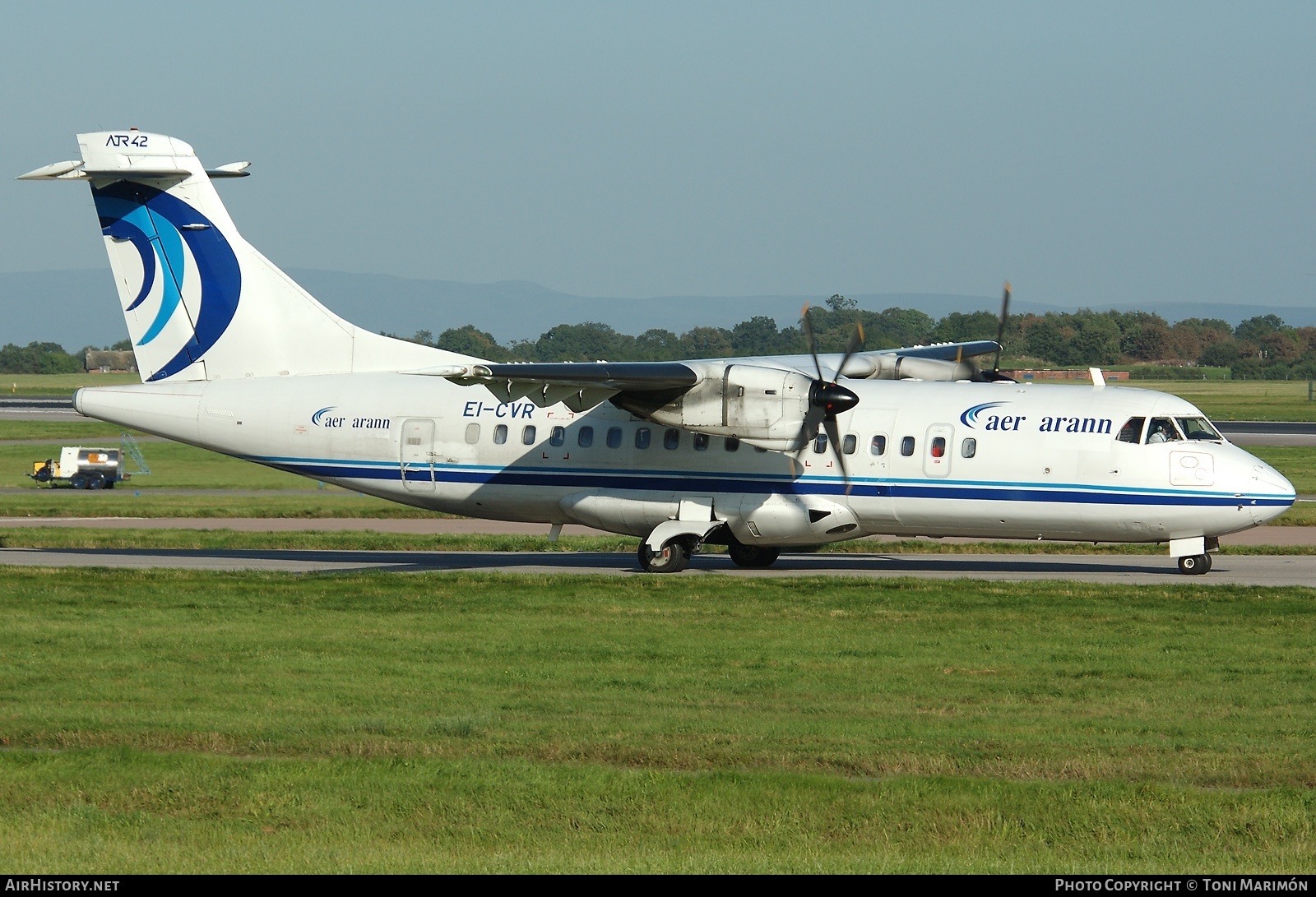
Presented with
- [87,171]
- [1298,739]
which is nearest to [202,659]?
[1298,739]

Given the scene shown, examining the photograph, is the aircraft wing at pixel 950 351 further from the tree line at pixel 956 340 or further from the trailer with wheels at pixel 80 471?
the trailer with wheels at pixel 80 471

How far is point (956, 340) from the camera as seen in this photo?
82125 millimetres

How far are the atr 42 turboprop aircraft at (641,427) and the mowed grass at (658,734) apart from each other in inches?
115

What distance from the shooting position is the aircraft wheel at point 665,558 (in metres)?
25.3

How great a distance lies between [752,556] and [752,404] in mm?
4052

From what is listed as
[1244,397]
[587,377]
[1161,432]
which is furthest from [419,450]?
[1244,397]

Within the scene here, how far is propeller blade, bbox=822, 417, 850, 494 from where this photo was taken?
24219mm

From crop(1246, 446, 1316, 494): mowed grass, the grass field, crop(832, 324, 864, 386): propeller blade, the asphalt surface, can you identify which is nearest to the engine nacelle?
crop(832, 324, 864, 386): propeller blade

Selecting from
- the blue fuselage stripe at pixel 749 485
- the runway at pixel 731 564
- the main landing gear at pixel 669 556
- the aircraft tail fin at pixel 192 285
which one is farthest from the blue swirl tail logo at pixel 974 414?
the aircraft tail fin at pixel 192 285

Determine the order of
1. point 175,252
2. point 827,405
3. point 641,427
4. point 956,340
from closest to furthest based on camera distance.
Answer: point 827,405 → point 641,427 → point 175,252 → point 956,340

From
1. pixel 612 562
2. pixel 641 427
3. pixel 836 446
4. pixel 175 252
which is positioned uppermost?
pixel 175 252

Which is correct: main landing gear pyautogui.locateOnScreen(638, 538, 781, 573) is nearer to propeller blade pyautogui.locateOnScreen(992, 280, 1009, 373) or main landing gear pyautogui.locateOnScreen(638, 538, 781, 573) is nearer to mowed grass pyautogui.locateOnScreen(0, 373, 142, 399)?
propeller blade pyautogui.locateOnScreen(992, 280, 1009, 373)

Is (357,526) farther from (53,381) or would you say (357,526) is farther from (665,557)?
(53,381)

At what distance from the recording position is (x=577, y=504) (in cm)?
2583
